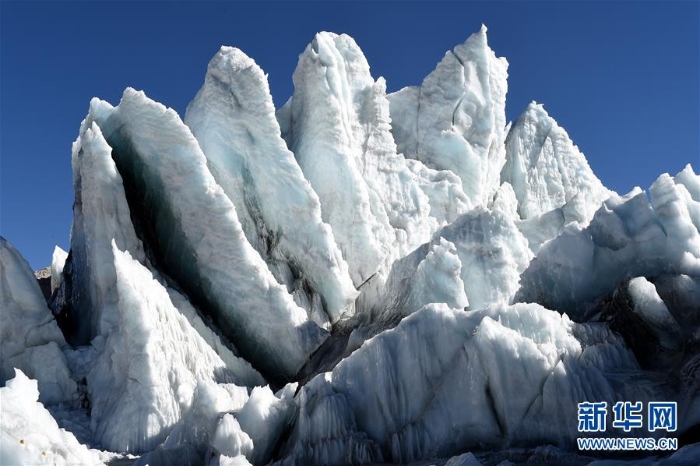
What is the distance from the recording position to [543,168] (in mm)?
26922

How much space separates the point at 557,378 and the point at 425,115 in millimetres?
15580

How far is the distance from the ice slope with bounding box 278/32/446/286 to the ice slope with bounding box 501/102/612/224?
5.06 metres

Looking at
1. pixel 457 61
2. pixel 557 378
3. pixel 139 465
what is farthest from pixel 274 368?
pixel 457 61

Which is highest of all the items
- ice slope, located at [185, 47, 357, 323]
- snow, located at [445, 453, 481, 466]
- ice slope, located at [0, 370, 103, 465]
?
ice slope, located at [185, 47, 357, 323]

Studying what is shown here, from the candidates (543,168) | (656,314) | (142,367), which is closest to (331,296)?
(142,367)

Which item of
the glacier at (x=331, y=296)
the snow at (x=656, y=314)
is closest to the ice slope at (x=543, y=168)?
the glacier at (x=331, y=296)

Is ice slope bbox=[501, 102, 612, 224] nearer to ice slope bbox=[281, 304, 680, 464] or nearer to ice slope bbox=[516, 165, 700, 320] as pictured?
Answer: ice slope bbox=[516, 165, 700, 320]

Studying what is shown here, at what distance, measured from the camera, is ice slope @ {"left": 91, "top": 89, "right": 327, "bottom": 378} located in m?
15.8

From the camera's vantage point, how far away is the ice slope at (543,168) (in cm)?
2658

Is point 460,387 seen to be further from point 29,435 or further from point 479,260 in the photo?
point 479,260

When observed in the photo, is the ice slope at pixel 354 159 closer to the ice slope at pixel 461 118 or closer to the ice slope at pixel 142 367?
the ice slope at pixel 461 118

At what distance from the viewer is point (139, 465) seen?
1027 centimetres

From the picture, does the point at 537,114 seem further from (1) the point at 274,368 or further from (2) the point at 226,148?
(1) the point at 274,368

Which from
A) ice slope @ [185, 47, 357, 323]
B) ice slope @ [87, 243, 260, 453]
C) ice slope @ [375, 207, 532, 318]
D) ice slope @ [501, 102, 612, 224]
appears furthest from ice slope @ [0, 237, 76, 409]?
ice slope @ [501, 102, 612, 224]
